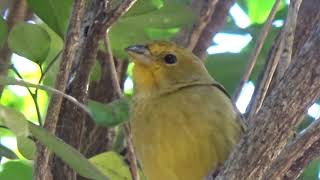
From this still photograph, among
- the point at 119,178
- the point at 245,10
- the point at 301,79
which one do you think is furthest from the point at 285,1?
the point at 301,79

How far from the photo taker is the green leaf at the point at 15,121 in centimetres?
178

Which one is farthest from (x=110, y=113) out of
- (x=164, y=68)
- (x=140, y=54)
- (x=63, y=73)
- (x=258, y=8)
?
(x=258, y=8)

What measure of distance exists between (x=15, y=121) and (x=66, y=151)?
164 mm

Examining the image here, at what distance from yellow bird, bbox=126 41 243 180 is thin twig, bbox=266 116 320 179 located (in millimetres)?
752

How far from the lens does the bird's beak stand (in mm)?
2982

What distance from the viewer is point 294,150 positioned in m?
1.96

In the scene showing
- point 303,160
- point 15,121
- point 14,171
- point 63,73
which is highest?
point 63,73

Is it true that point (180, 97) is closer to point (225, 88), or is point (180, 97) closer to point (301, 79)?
point (225, 88)

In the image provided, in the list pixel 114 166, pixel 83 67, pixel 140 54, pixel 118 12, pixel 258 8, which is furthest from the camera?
pixel 258 8

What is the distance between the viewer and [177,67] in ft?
10.9

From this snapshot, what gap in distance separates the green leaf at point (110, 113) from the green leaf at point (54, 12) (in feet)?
2.29

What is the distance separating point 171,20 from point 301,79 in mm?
995

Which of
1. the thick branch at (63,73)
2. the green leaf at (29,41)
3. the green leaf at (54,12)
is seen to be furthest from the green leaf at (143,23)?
the thick branch at (63,73)

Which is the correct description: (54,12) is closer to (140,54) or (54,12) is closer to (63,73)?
(63,73)
